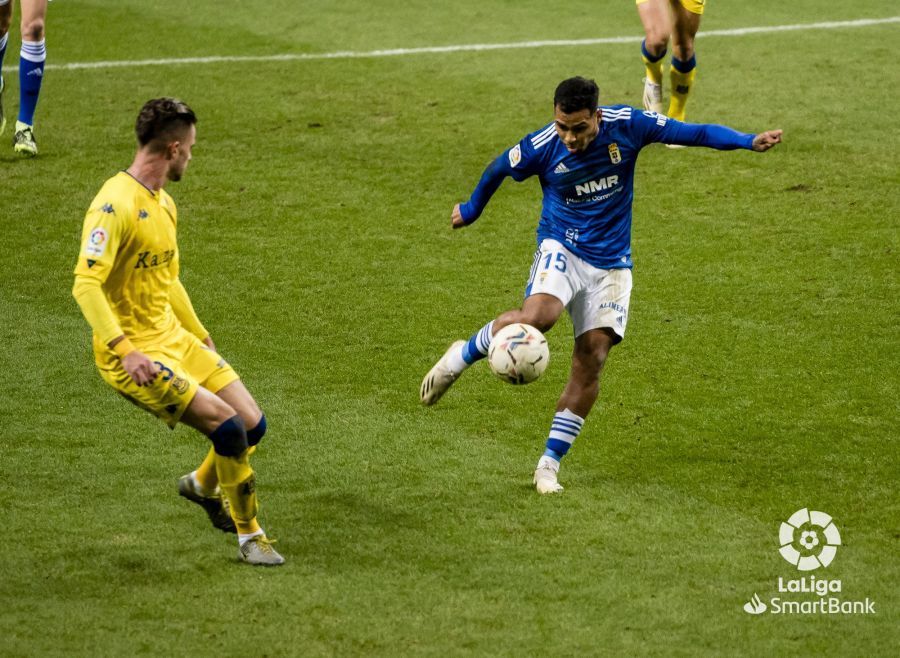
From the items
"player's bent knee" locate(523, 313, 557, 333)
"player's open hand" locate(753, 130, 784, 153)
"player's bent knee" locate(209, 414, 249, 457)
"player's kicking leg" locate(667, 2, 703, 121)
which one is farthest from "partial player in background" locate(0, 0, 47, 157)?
"player's open hand" locate(753, 130, 784, 153)

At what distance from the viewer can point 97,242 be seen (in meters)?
5.95

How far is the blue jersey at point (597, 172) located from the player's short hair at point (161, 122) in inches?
75.3

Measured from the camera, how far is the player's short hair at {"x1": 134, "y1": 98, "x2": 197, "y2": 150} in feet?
20.2

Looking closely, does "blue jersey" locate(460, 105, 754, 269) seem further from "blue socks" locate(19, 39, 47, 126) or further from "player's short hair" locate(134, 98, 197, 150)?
"blue socks" locate(19, 39, 47, 126)

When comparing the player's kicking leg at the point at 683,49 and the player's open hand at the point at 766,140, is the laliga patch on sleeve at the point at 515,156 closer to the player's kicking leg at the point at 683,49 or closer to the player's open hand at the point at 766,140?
the player's open hand at the point at 766,140

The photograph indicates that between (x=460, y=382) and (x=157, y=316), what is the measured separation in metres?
2.86

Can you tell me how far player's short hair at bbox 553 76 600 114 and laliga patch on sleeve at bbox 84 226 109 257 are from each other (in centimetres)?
244

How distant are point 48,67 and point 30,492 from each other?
30.6 feet

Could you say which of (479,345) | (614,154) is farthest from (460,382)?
(614,154)

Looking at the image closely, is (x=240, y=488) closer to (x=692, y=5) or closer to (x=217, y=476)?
(x=217, y=476)

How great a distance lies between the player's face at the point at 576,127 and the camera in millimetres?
7070

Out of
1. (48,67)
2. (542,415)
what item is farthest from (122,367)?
(48,67)

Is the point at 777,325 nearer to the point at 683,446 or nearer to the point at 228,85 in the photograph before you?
the point at 683,446

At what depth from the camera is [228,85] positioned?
48.2 feet
